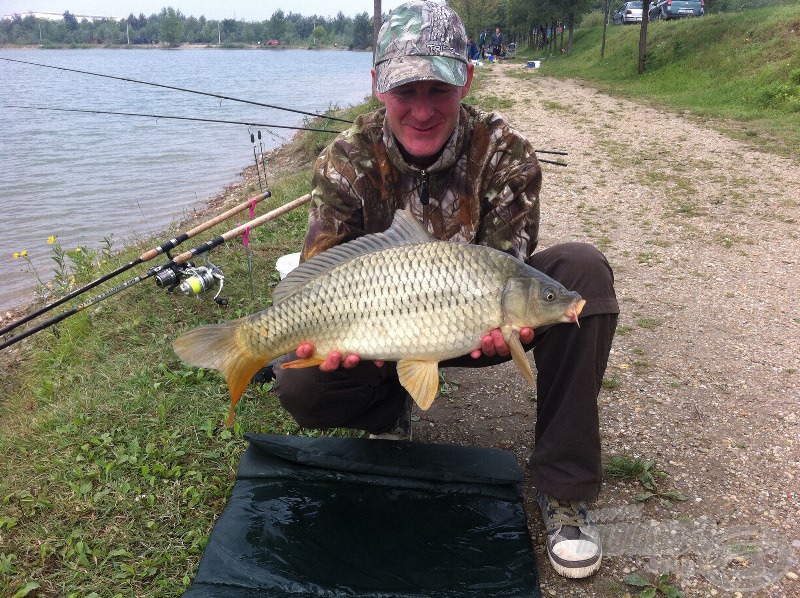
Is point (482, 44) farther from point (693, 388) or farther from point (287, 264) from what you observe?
point (693, 388)

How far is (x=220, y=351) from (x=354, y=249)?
1.42ft

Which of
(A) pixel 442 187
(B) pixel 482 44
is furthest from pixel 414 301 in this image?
(B) pixel 482 44

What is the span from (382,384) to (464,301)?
543 mm

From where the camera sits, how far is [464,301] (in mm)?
1467

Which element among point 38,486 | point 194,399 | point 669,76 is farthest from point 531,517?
point 669,76

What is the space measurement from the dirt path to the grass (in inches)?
116

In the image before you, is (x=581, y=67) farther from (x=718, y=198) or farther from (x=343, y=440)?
(x=343, y=440)

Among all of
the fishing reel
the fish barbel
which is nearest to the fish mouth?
the fish barbel

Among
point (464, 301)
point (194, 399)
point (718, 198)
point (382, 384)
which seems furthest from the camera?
point (718, 198)

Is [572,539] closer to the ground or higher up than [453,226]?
closer to the ground

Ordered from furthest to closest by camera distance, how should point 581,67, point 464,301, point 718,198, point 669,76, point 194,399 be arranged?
point 581,67 → point 669,76 → point 718,198 → point 194,399 → point 464,301

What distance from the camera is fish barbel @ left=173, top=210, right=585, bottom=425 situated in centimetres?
146

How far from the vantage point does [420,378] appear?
1.51 m

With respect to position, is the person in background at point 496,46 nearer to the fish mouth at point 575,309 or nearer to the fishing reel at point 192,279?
the fishing reel at point 192,279
